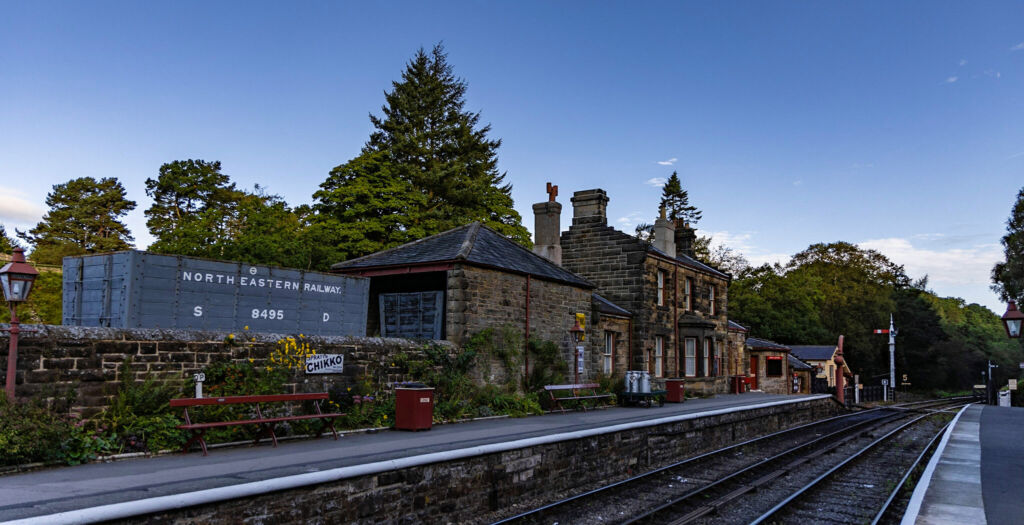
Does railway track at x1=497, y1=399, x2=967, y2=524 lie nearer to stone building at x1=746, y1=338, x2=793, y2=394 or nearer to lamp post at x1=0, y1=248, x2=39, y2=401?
lamp post at x1=0, y1=248, x2=39, y2=401

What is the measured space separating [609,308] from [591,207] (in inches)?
196

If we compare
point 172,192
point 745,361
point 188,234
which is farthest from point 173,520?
point 172,192

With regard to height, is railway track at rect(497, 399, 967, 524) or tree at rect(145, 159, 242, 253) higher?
tree at rect(145, 159, 242, 253)

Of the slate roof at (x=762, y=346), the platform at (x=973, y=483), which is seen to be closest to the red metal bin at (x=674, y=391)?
the platform at (x=973, y=483)

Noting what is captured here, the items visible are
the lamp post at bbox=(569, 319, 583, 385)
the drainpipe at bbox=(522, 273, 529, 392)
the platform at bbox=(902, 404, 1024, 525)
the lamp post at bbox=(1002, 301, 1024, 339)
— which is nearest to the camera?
the platform at bbox=(902, 404, 1024, 525)

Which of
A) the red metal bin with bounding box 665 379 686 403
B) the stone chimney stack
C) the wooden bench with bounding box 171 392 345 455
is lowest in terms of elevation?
the red metal bin with bounding box 665 379 686 403

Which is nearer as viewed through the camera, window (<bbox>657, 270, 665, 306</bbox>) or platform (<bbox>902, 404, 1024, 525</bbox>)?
platform (<bbox>902, 404, 1024, 525</bbox>)

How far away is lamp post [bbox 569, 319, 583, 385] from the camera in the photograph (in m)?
18.9

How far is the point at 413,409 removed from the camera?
1197 centimetres

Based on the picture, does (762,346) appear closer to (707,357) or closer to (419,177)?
(707,357)

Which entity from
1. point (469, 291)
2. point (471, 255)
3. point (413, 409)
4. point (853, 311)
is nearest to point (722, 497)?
point (413, 409)

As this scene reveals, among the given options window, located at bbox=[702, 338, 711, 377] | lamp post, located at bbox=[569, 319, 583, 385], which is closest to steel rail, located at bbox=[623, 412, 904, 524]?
lamp post, located at bbox=[569, 319, 583, 385]

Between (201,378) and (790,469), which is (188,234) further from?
(790,469)

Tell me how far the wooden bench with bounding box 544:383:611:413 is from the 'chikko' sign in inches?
234
